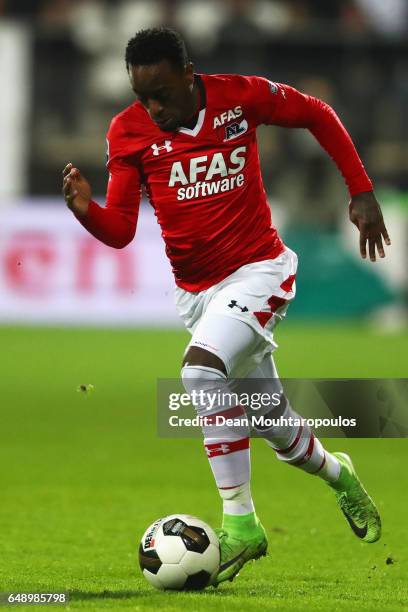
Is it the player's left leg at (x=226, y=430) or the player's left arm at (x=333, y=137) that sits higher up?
the player's left arm at (x=333, y=137)

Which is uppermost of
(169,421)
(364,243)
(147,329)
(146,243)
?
(364,243)

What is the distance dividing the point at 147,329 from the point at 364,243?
578 inches

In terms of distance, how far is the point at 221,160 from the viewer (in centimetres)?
530

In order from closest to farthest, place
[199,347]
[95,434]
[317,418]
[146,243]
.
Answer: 1. [199,347]
2. [317,418]
3. [95,434]
4. [146,243]

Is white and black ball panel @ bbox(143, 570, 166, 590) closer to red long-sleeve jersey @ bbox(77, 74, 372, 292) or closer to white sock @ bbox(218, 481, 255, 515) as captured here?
white sock @ bbox(218, 481, 255, 515)

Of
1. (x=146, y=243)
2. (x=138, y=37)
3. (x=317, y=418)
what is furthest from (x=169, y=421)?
(x=146, y=243)

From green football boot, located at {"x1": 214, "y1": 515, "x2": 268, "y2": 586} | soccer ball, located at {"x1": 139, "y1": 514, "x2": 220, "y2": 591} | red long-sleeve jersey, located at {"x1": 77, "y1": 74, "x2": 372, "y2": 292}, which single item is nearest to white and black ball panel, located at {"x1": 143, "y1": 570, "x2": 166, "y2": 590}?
soccer ball, located at {"x1": 139, "y1": 514, "x2": 220, "y2": 591}

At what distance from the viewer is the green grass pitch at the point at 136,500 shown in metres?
4.79

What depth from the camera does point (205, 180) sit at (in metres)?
5.28

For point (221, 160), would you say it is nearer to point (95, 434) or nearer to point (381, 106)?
point (95, 434)

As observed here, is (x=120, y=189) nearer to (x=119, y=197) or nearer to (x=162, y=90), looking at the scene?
(x=119, y=197)

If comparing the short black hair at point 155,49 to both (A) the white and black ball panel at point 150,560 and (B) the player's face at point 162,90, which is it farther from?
(A) the white and black ball panel at point 150,560

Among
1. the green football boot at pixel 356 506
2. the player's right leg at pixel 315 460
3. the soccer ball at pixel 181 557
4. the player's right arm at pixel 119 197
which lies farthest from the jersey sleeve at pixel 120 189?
the green football boot at pixel 356 506

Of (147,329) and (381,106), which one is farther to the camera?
(381,106)
